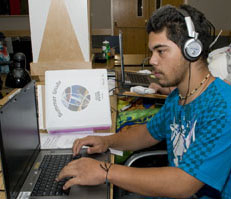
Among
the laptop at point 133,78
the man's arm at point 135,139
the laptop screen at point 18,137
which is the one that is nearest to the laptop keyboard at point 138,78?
the laptop at point 133,78

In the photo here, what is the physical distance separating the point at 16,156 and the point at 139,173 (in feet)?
1.14

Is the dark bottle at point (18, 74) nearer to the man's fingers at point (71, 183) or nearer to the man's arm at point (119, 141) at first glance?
the man's arm at point (119, 141)

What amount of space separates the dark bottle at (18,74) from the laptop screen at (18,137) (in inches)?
26.7

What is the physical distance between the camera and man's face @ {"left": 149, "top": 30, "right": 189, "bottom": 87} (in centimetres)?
86

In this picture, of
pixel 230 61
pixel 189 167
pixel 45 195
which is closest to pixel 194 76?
pixel 189 167

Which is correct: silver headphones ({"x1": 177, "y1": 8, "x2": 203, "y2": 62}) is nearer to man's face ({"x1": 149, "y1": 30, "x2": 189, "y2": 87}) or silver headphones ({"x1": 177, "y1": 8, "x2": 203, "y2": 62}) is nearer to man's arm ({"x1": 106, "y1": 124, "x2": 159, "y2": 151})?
man's face ({"x1": 149, "y1": 30, "x2": 189, "y2": 87})

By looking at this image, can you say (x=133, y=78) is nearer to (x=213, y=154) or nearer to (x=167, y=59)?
(x=167, y=59)

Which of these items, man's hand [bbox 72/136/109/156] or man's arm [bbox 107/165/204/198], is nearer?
man's arm [bbox 107/165/204/198]

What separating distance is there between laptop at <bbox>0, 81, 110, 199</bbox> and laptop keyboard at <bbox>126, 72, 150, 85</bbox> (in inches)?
37.5

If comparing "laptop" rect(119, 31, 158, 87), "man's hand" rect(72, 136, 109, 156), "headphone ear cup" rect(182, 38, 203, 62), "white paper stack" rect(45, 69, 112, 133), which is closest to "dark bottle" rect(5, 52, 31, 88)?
"white paper stack" rect(45, 69, 112, 133)

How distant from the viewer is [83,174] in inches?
30.0

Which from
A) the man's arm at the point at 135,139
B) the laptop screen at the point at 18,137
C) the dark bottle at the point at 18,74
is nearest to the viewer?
the laptop screen at the point at 18,137

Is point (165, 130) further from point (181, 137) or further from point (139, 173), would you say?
point (139, 173)

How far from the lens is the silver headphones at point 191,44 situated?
81 cm
